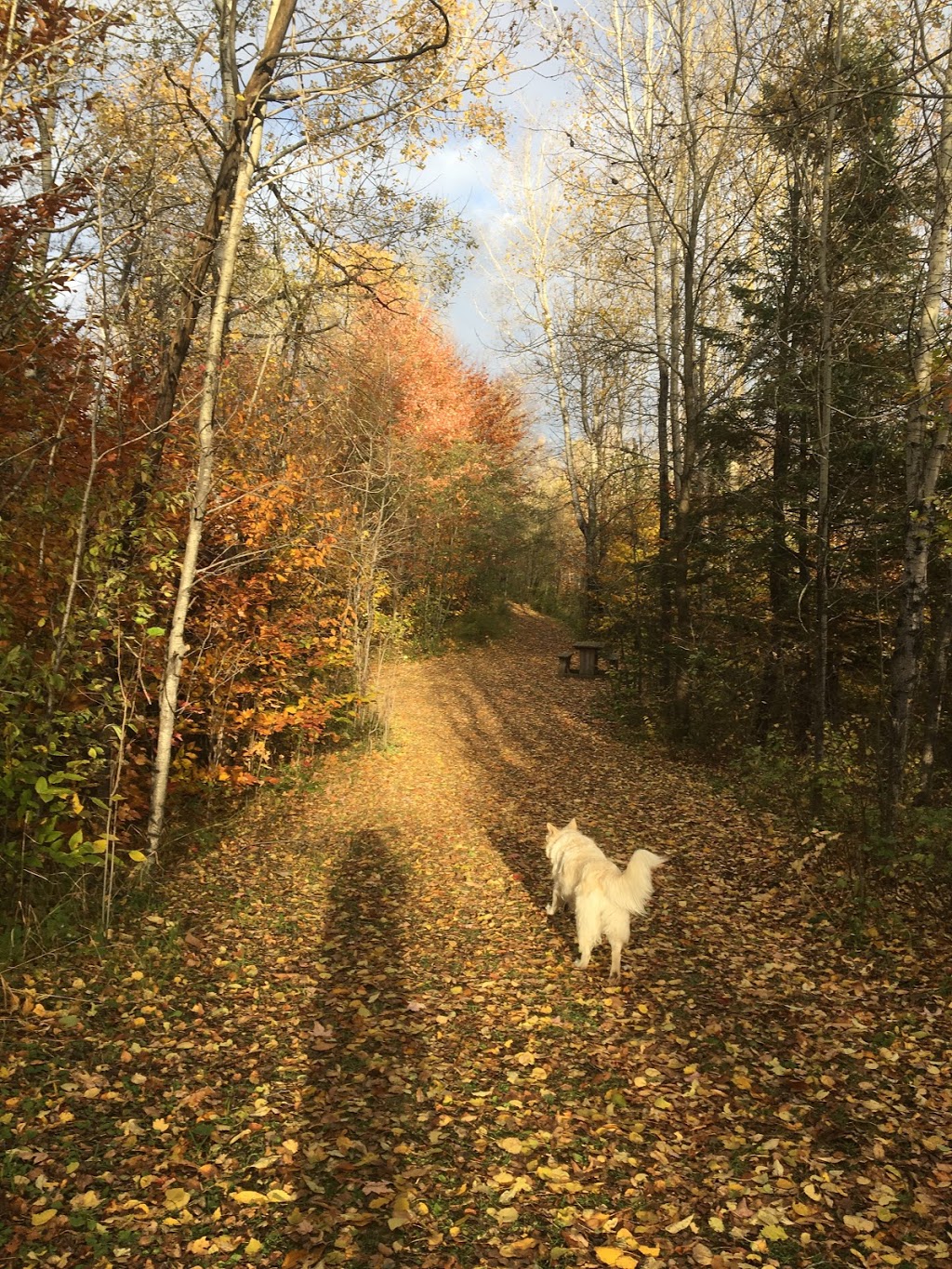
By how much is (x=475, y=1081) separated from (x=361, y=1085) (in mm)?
682

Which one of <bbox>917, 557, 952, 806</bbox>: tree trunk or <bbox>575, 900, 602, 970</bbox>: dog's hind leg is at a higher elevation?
<bbox>917, 557, 952, 806</bbox>: tree trunk

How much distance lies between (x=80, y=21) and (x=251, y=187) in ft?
5.72

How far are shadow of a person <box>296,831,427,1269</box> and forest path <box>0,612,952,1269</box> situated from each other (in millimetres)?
18

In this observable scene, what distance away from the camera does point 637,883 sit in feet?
16.7

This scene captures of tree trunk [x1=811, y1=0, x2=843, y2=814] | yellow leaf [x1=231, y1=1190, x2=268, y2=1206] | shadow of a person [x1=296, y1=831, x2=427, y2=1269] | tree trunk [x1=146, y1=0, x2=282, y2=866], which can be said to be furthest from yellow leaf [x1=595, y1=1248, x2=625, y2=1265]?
tree trunk [x1=811, y1=0, x2=843, y2=814]

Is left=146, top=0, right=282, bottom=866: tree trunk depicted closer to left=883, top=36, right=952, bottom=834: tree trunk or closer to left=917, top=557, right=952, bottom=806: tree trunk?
left=883, top=36, right=952, bottom=834: tree trunk

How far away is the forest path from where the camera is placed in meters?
3.22

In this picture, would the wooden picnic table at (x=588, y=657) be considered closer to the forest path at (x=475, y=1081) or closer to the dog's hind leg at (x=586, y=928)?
the forest path at (x=475, y=1081)

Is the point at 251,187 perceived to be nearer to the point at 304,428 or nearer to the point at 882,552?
the point at 304,428

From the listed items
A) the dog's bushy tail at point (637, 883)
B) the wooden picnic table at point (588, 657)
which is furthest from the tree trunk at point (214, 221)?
the wooden picnic table at point (588, 657)

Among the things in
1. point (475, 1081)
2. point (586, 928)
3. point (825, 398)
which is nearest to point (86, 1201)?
point (475, 1081)

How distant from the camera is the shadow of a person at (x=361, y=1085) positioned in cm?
329

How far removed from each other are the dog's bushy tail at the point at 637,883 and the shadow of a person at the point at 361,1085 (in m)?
1.65

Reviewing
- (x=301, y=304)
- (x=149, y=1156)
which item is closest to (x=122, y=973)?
(x=149, y=1156)
